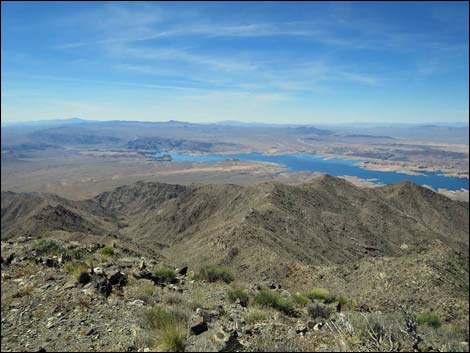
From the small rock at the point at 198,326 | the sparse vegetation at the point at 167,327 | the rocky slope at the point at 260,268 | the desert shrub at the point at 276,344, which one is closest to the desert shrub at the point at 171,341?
the sparse vegetation at the point at 167,327

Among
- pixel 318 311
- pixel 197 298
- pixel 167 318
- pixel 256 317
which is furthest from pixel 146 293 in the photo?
pixel 318 311

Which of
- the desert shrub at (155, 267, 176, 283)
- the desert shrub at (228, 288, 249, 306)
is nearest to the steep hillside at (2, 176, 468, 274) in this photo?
the desert shrub at (155, 267, 176, 283)

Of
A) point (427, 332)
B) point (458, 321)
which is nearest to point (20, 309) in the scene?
point (427, 332)

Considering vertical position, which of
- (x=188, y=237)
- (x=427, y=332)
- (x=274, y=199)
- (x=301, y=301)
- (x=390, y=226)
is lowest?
(x=188, y=237)

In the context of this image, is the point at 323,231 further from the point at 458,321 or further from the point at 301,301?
the point at 301,301

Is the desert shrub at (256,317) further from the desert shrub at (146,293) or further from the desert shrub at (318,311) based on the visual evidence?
the desert shrub at (146,293)
